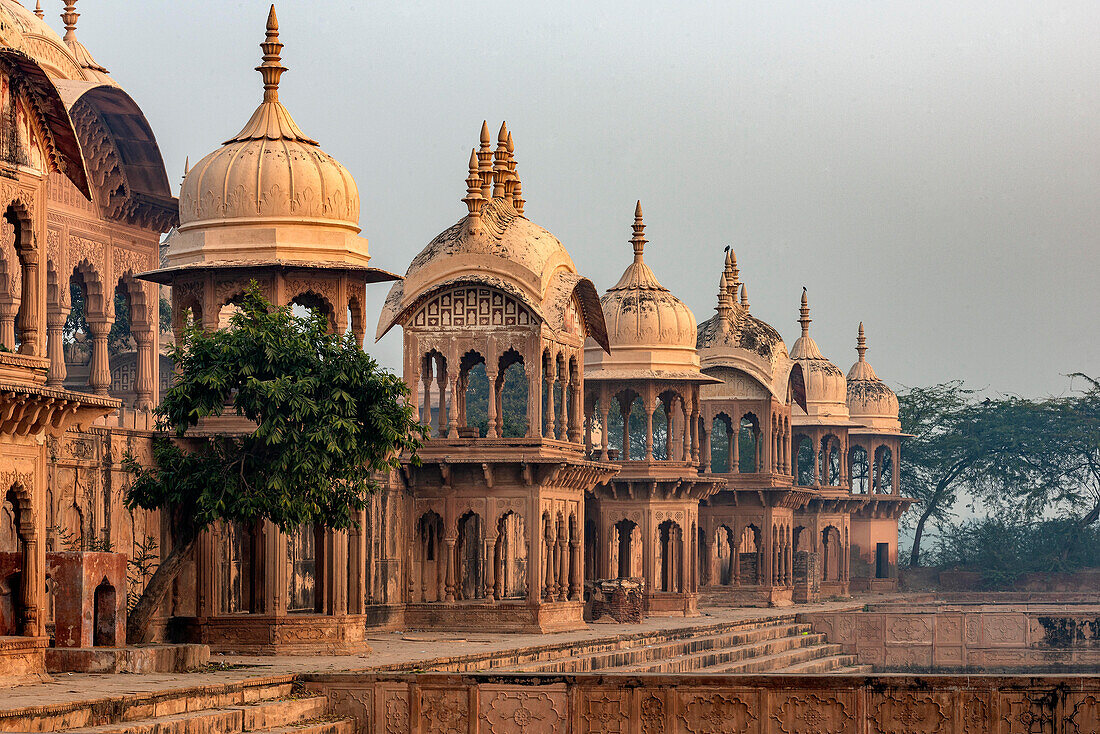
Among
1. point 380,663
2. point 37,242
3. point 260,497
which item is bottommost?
point 380,663

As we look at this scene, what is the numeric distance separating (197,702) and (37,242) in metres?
4.24

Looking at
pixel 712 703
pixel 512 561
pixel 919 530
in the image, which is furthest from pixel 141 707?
pixel 919 530

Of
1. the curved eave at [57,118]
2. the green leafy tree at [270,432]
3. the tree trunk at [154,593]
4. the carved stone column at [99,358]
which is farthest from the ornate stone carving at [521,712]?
the carved stone column at [99,358]

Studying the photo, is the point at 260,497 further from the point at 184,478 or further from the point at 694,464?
the point at 694,464

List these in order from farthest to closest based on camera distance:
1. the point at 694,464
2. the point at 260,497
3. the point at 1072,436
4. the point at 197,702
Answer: the point at 1072,436
the point at 694,464
the point at 260,497
the point at 197,702

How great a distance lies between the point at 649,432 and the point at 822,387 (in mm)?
12990

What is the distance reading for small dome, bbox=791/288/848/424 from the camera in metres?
45.9

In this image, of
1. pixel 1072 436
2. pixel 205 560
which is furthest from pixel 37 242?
pixel 1072 436

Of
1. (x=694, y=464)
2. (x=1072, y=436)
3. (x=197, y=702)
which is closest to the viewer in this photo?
(x=197, y=702)

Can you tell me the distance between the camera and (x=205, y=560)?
2084 centimetres

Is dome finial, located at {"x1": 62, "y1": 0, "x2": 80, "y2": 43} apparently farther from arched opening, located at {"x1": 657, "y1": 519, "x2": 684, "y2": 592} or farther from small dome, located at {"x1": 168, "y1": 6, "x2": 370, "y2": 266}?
arched opening, located at {"x1": 657, "y1": 519, "x2": 684, "y2": 592}

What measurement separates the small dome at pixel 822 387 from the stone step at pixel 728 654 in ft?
34.0

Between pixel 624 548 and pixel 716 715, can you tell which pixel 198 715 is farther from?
pixel 624 548

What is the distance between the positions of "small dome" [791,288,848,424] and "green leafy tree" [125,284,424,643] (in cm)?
2653
